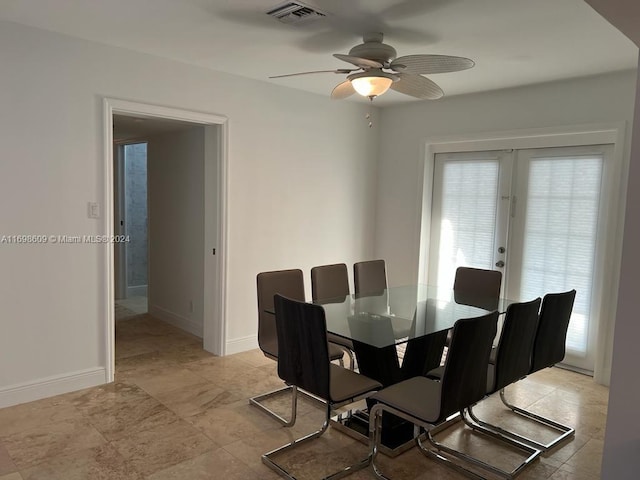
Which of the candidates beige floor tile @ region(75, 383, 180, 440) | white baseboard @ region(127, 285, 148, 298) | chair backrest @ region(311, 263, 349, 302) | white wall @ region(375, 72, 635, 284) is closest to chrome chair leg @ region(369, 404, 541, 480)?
chair backrest @ region(311, 263, 349, 302)

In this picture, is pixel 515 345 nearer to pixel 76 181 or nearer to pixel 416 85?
pixel 416 85

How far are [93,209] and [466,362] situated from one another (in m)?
2.70

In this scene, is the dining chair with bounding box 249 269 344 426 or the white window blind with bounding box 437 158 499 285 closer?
the dining chair with bounding box 249 269 344 426

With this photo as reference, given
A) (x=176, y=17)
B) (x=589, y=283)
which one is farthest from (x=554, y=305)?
(x=176, y=17)

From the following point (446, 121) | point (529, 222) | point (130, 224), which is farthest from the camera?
point (130, 224)

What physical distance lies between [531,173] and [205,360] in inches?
132

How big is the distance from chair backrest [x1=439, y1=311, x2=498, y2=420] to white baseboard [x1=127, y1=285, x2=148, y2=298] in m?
5.38

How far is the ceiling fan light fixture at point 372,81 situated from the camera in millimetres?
2797

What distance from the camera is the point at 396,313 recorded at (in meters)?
3.14

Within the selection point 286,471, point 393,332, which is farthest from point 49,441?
point 393,332

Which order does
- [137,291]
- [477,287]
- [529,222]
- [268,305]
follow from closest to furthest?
[268,305]
[477,287]
[529,222]
[137,291]

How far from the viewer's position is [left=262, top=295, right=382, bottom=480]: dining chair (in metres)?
2.38

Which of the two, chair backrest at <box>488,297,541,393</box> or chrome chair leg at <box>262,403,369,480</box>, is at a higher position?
chair backrest at <box>488,297,541,393</box>

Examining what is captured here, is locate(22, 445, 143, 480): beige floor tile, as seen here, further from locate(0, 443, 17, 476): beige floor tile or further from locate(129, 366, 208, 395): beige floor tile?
locate(129, 366, 208, 395): beige floor tile
